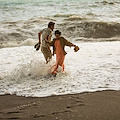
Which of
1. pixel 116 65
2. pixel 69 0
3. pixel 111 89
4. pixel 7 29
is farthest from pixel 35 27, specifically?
pixel 69 0

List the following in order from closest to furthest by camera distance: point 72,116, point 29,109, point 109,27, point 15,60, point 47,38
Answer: point 72,116, point 29,109, point 47,38, point 15,60, point 109,27

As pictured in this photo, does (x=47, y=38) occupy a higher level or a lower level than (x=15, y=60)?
higher

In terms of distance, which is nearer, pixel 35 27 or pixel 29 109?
pixel 29 109

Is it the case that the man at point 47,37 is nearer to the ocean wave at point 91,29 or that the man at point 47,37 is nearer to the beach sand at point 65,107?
the beach sand at point 65,107

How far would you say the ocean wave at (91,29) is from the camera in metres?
15.2

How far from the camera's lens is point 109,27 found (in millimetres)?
16203

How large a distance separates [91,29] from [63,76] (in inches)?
420

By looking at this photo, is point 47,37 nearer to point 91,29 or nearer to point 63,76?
point 63,76

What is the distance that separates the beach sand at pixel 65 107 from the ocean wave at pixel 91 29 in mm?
10787

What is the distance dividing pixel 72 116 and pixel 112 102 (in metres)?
0.82

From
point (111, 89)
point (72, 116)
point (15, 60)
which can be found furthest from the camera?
point (15, 60)

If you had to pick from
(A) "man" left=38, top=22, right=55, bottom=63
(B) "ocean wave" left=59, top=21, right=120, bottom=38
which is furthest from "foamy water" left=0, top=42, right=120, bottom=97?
(B) "ocean wave" left=59, top=21, right=120, bottom=38

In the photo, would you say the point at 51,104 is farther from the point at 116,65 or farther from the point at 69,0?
the point at 69,0

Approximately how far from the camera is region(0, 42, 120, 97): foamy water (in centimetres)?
505
